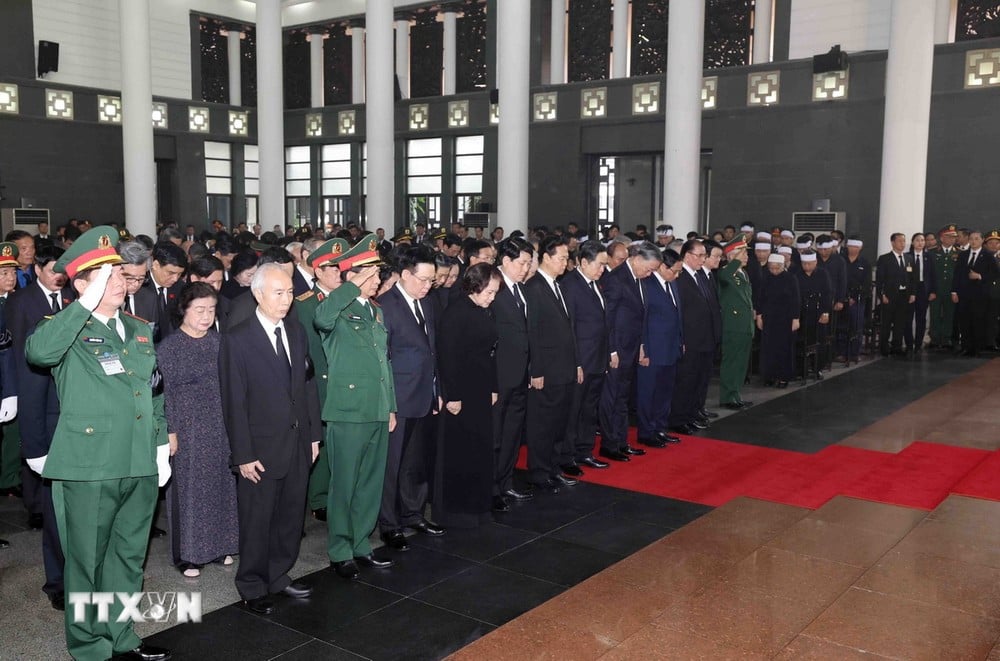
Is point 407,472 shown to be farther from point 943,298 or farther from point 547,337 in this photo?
point 943,298

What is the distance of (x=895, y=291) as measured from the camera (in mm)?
12328

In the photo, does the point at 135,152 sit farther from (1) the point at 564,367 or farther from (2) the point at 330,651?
(2) the point at 330,651

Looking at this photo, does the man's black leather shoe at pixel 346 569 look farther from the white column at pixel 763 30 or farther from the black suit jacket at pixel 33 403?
the white column at pixel 763 30

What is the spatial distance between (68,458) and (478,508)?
2.60 meters

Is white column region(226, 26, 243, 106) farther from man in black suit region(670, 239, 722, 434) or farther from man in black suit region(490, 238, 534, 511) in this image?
man in black suit region(490, 238, 534, 511)

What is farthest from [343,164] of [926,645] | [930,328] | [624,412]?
[926,645]

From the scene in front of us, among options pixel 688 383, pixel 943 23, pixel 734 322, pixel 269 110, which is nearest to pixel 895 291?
Answer: pixel 734 322

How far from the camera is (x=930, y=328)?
13.3 meters

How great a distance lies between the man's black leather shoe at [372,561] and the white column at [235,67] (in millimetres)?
22874

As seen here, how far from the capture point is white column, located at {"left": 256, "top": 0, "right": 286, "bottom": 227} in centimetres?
1803

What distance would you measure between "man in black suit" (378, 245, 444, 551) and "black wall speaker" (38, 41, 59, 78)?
19428 millimetres

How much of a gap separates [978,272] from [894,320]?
4.48 ft

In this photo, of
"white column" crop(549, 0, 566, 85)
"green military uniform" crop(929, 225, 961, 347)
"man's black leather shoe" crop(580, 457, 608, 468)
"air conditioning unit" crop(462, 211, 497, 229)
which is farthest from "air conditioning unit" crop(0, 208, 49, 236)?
"green military uniform" crop(929, 225, 961, 347)

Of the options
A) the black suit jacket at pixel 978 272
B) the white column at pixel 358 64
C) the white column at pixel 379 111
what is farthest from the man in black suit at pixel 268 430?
the white column at pixel 358 64
